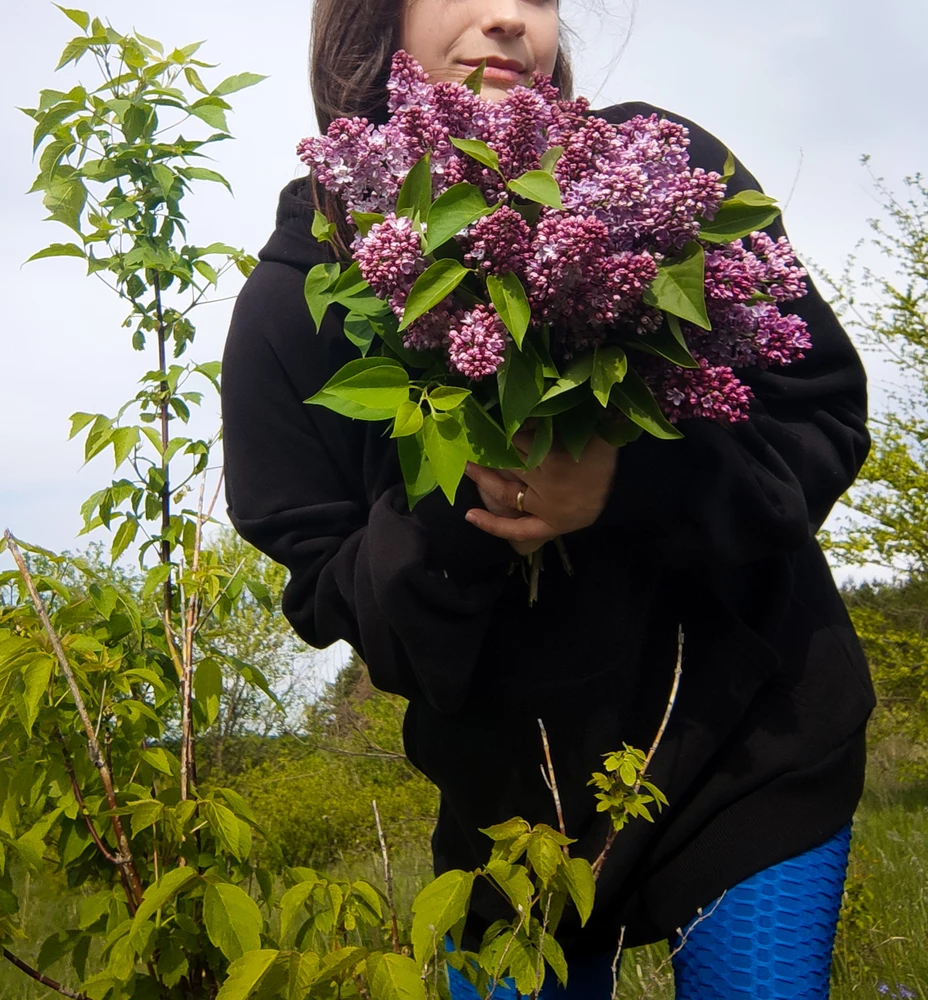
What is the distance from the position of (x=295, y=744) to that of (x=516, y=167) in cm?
923

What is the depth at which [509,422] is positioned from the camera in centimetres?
124

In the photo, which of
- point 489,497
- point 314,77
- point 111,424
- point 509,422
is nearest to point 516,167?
point 509,422

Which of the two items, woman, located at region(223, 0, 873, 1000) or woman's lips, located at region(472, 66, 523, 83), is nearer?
woman, located at region(223, 0, 873, 1000)

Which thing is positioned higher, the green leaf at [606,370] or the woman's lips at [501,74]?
the woman's lips at [501,74]

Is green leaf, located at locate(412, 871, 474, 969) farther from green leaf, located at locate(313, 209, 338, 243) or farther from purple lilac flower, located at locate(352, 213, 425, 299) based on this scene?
green leaf, located at locate(313, 209, 338, 243)

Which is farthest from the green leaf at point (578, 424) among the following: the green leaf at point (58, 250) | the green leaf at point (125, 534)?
the green leaf at point (58, 250)

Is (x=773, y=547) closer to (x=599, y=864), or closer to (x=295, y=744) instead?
(x=599, y=864)

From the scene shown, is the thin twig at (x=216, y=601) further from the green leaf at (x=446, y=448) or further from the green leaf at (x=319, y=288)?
the green leaf at (x=446, y=448)

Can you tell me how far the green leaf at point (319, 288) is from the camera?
1.47 metres

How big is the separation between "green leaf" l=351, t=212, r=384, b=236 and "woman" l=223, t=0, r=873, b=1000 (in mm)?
362

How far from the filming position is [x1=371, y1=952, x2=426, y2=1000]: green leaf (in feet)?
4.22

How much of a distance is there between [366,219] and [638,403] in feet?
1.24

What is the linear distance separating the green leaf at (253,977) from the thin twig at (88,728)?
1.38 feet

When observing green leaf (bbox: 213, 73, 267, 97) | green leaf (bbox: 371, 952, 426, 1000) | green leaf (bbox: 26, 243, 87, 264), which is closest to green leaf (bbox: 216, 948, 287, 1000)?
green leaf (bbox: 371, 952, 426, 1000)
